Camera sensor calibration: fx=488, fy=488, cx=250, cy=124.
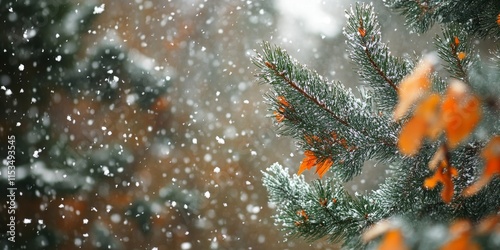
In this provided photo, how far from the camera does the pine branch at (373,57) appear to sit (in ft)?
2.34

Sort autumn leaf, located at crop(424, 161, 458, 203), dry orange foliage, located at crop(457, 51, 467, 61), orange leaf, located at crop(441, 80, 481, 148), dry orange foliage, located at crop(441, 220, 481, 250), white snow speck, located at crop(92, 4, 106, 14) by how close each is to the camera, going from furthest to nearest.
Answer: white snow speck, located at crop(92, 4, 106, 14), dry orange foliage, located at crop(457, 51, 467, 61), autumn leaf, located at crop(424, 161, 458, 203), orange leaf, located at crop(441, 80, 481, 148), dry orange foliage, located at crop(441, 220, 481, 250)

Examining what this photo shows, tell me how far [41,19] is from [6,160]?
95 cm

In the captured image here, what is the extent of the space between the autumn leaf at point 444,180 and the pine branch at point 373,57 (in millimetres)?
123

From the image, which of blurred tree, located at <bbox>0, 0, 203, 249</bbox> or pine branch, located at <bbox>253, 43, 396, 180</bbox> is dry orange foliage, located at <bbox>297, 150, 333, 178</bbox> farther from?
blurred tree, located at <bbox>0, 0, 203, 249</bbox>

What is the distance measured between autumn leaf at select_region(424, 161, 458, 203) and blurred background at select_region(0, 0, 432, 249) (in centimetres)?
287

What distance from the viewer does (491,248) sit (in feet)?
0.80

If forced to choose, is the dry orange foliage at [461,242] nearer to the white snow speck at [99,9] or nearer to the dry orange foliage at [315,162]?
the dry orange foliage at [315,162]

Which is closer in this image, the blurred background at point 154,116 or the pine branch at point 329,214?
the pine branch at point 329,214

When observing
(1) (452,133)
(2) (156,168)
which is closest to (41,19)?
(2) (156,168)

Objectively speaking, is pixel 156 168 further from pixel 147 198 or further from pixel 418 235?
pixel 418 235

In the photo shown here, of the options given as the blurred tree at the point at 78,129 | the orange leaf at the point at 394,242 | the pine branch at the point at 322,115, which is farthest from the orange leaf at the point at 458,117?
the blurred tree at the point at 78,129

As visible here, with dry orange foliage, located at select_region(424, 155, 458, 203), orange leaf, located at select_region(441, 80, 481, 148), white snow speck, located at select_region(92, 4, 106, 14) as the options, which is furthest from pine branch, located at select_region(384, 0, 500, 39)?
white snow speck, located at select_region(92, 4, 106, 14)

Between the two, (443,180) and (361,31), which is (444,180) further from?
(361,31)

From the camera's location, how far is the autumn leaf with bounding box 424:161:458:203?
0.62 metres
